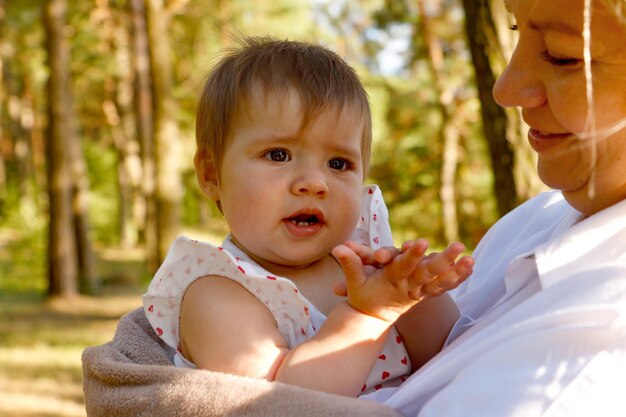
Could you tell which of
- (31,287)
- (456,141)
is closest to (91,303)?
(31,287)

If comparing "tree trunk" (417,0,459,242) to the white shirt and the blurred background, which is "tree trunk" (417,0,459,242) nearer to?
the blurred background

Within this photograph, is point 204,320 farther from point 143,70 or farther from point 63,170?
point 143,70

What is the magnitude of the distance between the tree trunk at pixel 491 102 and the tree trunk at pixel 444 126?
56.3ft

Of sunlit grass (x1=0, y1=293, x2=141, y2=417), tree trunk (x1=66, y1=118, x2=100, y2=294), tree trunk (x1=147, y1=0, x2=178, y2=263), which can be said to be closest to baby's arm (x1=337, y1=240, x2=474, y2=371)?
sunlit grass (x1=0, y1=293, x2=141, y2=417)

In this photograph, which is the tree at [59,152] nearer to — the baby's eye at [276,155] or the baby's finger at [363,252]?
the baby's eye at [276,155]

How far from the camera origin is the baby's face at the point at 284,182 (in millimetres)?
1763

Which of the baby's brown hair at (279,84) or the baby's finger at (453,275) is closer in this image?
the baby's finger at (453,275)

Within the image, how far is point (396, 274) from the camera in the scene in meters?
1.46

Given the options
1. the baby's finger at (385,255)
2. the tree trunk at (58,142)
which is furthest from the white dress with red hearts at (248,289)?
the tree trunk at (58,142)

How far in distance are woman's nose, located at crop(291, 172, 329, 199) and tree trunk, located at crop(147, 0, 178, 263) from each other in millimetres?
7883

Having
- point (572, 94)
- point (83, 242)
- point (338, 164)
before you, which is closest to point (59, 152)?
point (83, 242)

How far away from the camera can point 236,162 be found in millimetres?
1812

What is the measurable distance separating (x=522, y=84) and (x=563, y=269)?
1.19 feet

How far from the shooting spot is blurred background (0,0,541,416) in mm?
7859
